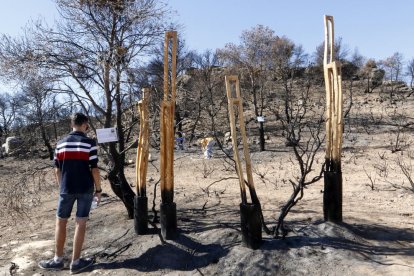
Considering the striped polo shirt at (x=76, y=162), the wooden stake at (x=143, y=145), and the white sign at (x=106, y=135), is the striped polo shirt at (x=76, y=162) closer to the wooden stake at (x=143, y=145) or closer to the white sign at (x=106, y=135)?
the white sign at (x=106, y=135)

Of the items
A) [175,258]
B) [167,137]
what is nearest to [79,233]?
[175,258]

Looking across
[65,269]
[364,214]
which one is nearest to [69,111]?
[65,269]

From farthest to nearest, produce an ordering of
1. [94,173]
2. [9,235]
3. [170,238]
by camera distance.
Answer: [9,235] → [170,238] → [94,173]

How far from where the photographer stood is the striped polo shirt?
449 centimetres

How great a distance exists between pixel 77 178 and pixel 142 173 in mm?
1173

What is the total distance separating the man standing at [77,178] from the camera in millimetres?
4500

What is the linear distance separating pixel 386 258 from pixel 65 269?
11.1 ft

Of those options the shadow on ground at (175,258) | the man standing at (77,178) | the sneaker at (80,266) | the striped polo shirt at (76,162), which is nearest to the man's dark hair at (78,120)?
the man standing at (77,178)

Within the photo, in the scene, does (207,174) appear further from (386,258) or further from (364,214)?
(386,258)

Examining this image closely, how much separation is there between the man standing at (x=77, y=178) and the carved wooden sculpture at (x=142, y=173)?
93 centimetres

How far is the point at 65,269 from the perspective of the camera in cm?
474

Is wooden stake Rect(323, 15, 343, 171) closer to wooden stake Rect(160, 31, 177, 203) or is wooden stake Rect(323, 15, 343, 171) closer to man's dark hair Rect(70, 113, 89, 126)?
wooden stake Rect(160, 31, 177, 203)

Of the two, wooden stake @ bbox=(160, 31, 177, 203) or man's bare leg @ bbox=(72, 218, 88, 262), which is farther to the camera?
wooden stake @ bbox=(160, 31, 177, 203)

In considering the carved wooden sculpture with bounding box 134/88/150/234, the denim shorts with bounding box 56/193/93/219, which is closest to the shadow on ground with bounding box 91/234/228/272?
the carved wooden sculpture with bounding box 134/88/150/234
